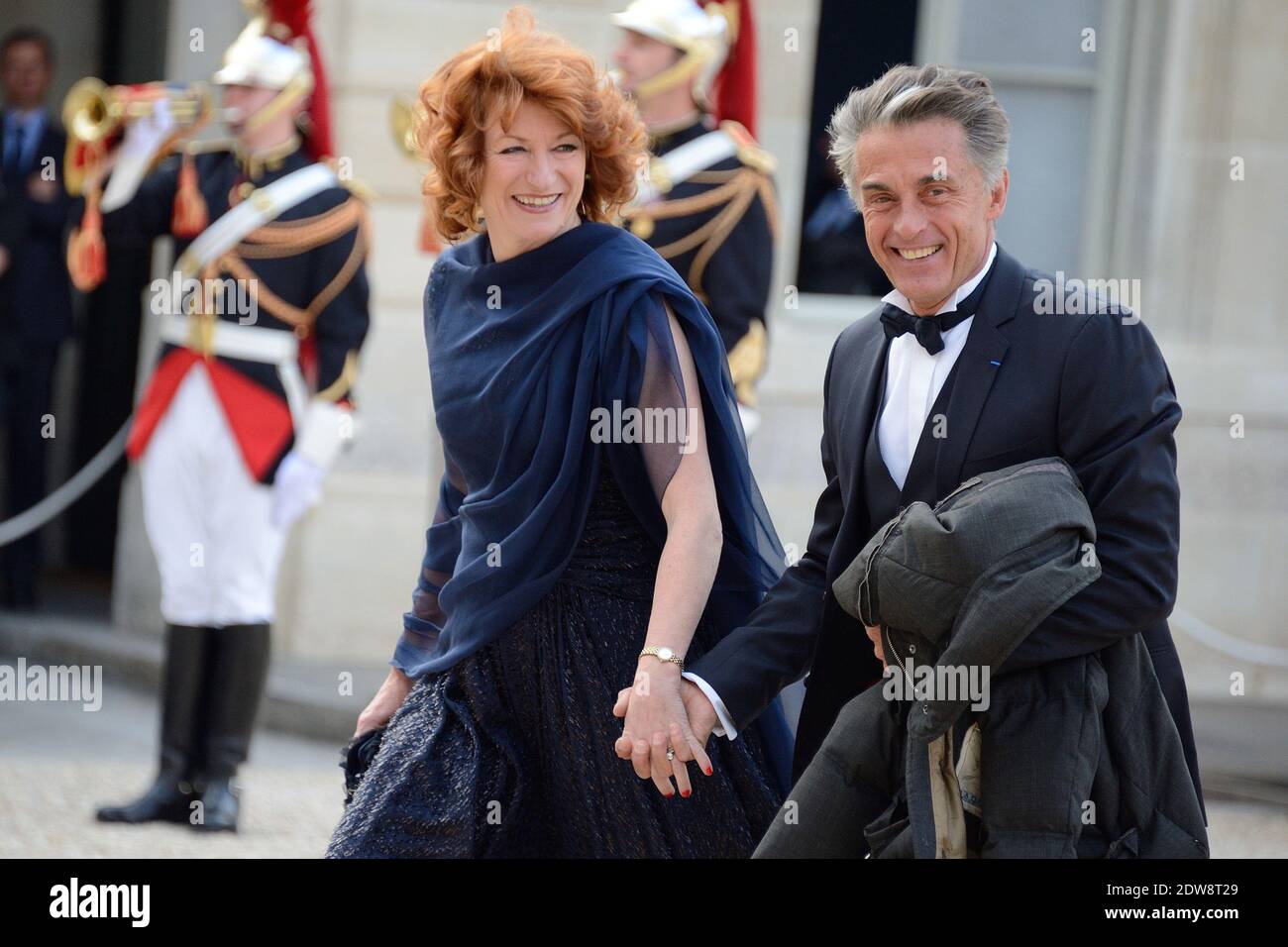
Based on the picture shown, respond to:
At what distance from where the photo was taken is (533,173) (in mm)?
3230

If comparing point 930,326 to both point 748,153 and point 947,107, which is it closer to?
point 947,107

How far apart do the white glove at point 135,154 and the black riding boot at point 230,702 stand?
1308 millimetres

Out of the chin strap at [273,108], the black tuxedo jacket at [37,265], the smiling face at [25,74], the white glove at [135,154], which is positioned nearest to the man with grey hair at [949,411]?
the chin strap at [273,108]

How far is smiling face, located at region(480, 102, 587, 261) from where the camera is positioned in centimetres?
324

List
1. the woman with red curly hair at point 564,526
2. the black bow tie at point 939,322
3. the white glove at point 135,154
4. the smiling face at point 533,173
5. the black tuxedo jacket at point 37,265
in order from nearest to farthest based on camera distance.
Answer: the black bow tie at point 939,322 → the woman with red curly hair at point 564,526 → the smiling face at point 533,173 → the white glove at point 135,154 → the black tuxedo jacket at point 37,265

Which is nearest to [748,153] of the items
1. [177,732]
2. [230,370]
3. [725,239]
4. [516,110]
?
[725,239]

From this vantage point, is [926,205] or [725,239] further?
[725,239]

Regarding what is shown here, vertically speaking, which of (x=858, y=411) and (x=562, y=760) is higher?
(x=858, y=411)

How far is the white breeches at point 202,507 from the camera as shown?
18.8 feet

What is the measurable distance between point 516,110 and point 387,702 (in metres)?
1.05

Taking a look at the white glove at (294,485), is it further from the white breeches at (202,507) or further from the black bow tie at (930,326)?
the black bow tie at (930,326)

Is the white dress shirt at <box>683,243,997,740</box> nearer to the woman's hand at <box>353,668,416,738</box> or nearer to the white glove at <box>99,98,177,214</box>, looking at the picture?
the woman's hand at <box>353,668,416,738</box>

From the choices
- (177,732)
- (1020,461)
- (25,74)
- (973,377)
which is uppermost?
(25,74)

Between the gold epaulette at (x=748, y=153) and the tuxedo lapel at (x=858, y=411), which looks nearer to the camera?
the tuxedo lapel at (x=858, y=411)
